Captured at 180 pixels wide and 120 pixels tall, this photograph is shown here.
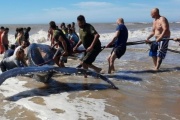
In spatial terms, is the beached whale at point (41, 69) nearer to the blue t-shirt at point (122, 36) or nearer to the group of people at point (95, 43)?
the group of people at point (95, 43)

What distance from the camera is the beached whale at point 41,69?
24.2 feet

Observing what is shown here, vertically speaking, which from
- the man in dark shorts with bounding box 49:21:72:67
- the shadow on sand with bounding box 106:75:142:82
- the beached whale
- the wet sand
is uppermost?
the man in dark shorts with bounding box 49:21:72:67

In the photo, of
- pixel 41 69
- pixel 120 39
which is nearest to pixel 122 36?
pixel 120 39

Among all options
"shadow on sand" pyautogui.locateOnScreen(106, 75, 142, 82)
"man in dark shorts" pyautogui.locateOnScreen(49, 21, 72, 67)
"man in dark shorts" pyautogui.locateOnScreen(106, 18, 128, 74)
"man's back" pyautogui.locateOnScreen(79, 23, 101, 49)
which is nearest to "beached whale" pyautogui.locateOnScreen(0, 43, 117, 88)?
"man in dark shorts" pyautogui.locateOnScreen(49, 21, 72, 67)

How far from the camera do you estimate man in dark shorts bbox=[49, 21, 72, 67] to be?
8703 millimetres

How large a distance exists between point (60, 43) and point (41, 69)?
1869mm

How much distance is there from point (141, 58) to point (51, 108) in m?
7.99

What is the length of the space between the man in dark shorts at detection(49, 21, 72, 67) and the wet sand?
54 cm

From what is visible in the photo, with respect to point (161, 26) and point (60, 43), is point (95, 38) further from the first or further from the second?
point (161, 26)

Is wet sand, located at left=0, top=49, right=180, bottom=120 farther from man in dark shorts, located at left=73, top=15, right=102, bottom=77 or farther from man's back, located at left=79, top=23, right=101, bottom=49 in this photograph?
man's back, located at left=79, top=23, right=101, bottom=49

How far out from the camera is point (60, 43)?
30.1 feet

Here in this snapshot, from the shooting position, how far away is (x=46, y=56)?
32.1ft

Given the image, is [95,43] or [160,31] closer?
[95,43]

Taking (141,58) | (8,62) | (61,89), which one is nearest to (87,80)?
(61,89)
